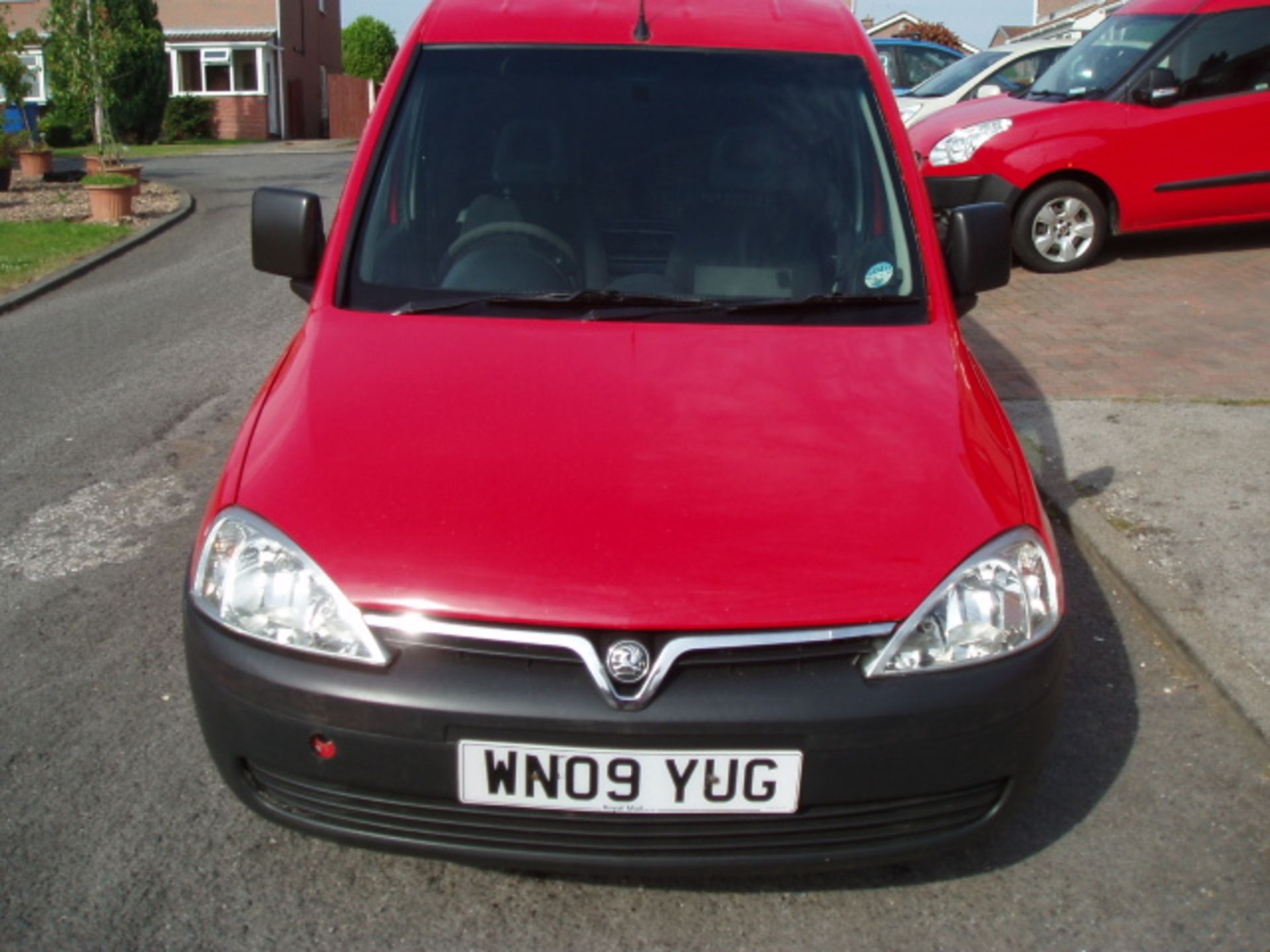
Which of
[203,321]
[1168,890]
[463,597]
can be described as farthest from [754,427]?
[203,321]

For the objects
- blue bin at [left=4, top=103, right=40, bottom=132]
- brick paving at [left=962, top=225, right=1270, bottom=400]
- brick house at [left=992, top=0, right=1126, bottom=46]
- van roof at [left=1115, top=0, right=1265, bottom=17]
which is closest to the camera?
brick paving at [left=962, top=225, right=1270, bottom=400]

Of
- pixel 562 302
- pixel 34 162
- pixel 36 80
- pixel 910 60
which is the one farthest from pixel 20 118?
pixel 562 302

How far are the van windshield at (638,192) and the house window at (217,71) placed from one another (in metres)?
46.9

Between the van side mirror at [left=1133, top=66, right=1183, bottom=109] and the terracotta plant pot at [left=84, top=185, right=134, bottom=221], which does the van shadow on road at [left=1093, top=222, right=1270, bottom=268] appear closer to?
the van side mirror at [left=1133, top=66, right=1183, bottom=109]

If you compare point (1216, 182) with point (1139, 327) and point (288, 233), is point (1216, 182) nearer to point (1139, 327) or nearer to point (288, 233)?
point (1139, 327)

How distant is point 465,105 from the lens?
3965 mm

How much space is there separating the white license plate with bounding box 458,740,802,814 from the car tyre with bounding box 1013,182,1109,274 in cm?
837

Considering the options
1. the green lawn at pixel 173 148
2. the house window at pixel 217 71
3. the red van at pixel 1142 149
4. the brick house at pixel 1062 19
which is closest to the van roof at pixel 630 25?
the red van at pixel 1142 149

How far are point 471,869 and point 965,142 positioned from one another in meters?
8.63

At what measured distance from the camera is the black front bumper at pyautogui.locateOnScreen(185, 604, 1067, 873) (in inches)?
100

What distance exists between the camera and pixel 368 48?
57.9 metres

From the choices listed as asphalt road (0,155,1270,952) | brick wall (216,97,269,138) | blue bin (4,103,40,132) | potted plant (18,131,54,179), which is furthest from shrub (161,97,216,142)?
asphalt road (0,155,1270,952)

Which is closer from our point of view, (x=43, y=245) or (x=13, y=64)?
(x=43, y=245)

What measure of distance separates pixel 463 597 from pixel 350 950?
0.79m
